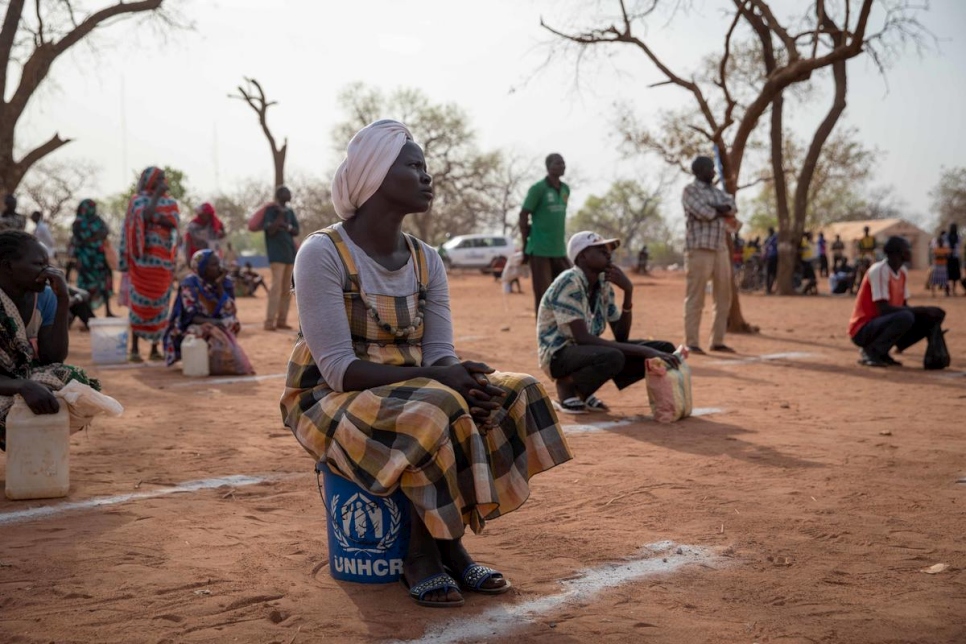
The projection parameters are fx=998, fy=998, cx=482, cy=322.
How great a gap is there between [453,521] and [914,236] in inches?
2180

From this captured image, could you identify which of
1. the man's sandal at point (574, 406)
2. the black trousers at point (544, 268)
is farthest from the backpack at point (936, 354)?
the man's sandal at point (574, 406)

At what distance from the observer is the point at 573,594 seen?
3.41m

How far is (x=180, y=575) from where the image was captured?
A: 140 inches

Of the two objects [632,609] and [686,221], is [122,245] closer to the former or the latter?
[686,221]

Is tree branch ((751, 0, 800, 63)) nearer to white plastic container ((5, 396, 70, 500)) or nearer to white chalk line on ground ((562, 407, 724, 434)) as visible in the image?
white chalk line on ground ((562, 407, 724, 434))

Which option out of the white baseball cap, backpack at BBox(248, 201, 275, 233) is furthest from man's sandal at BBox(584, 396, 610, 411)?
backpack at BBox(248, 201, 275, 233)

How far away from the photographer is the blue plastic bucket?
11.3 ft

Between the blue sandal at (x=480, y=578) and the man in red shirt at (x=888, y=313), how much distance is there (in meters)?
7.08

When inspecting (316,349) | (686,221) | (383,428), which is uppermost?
(686,221)

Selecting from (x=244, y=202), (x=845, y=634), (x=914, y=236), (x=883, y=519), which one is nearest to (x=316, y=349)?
(x=845, y=634)

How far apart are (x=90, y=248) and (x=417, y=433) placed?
1153cm

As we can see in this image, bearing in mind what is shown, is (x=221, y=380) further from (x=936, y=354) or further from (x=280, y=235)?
(x=936, y=354)

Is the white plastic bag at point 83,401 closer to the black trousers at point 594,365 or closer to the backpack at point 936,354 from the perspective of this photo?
the black trousers at point 594,365

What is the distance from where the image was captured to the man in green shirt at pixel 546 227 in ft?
35.0
